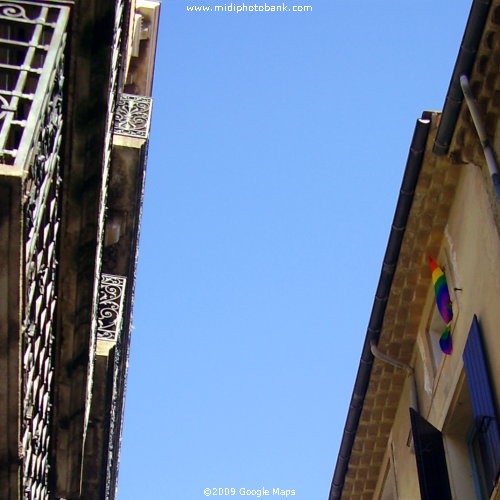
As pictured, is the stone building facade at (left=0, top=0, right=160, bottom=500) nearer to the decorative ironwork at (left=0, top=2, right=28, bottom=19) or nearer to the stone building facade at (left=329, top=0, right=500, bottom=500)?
the decorative ironwork at (left=0, top=2, right=28, bottom=19)

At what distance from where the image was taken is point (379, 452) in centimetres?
1491

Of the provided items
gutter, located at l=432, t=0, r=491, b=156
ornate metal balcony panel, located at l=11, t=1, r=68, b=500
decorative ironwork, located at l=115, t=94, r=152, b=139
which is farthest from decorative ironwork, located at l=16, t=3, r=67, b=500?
decorative ironwork, located at l=115, t=94, r=152, b=139

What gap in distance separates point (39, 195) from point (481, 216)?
A: 5.19 meters

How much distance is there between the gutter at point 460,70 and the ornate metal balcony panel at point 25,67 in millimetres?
4081

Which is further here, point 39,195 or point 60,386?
point 60,386

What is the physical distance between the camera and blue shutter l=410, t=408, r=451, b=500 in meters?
11.2

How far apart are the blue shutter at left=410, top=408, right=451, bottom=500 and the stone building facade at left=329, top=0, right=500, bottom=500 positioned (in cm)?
1

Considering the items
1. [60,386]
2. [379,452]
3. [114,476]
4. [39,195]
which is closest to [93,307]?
[60,386]

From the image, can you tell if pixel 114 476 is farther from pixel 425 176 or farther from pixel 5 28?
pixel 5 28

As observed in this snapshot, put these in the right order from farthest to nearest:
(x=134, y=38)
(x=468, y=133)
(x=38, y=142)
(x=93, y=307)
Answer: (x=134, y=38)
(x=468, y=133)
(x=93, y=307)
(x=38, y=142)

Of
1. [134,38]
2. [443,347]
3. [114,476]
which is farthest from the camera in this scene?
[114,476]

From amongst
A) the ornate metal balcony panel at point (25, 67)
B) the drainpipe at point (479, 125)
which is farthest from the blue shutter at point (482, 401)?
the ornate metal balcony panel at point (25, 67)

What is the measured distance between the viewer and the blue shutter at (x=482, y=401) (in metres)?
9.87

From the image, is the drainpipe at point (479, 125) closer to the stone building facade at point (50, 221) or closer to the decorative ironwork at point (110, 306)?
the stone building facade at point (50, 221)
